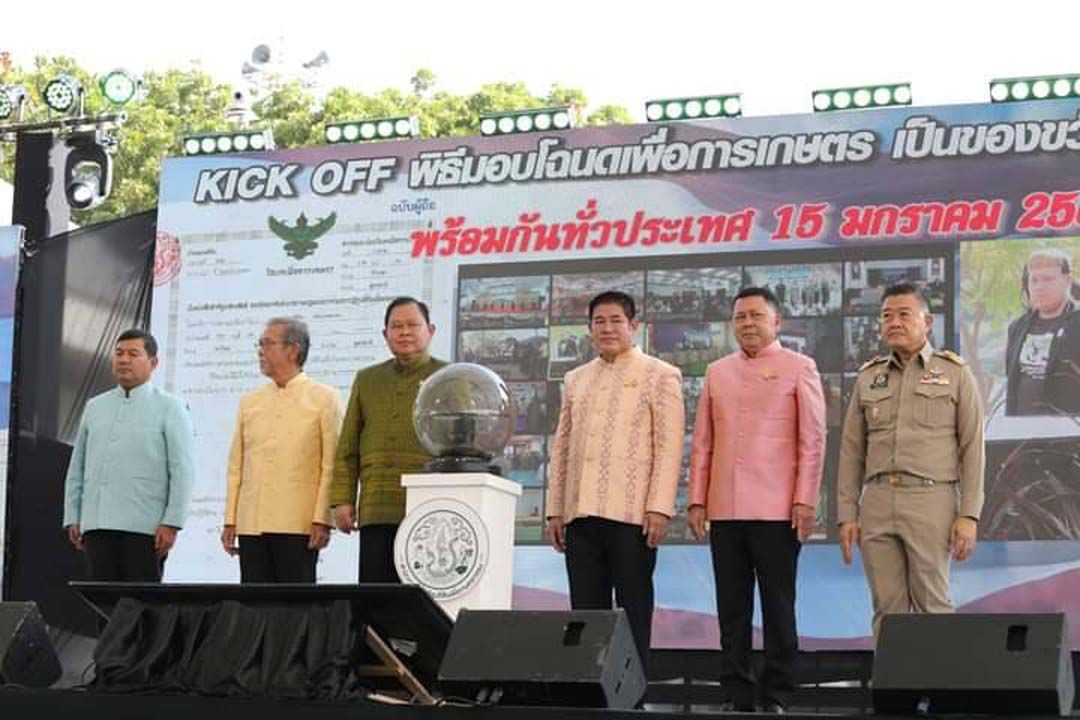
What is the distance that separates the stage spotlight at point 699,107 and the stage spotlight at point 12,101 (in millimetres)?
3647

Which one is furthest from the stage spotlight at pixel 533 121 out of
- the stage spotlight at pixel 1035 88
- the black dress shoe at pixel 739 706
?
the black dress shoe at pixel 739 706

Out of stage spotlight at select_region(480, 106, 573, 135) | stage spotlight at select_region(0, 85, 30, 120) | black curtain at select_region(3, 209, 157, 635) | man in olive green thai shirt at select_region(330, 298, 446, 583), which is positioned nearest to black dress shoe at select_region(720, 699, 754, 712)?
man in olive green thai shirt at select_region(330, 298, 446, 583)

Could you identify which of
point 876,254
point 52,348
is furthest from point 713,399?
point 52,348

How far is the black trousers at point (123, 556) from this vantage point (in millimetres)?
5762

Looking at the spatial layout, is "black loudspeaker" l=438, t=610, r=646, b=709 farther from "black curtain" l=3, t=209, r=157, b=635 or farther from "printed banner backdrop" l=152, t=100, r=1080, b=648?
"black curtain" l=3, t=209, r=157, b=635

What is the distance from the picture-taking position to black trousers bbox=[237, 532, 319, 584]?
5477 millimetres

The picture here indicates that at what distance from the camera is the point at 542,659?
11.6ft

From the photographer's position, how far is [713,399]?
5.06 metres

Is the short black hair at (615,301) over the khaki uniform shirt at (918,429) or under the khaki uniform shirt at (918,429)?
over

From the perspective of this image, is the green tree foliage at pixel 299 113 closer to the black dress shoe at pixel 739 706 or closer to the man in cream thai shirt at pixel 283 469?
the man in cream thai shirt at pixel 283 469

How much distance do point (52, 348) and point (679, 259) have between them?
344 cm

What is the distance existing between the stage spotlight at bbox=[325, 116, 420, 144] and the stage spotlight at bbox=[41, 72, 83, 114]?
5.29ft

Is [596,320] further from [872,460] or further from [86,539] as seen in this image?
[86,539]

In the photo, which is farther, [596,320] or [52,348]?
[52,348]
